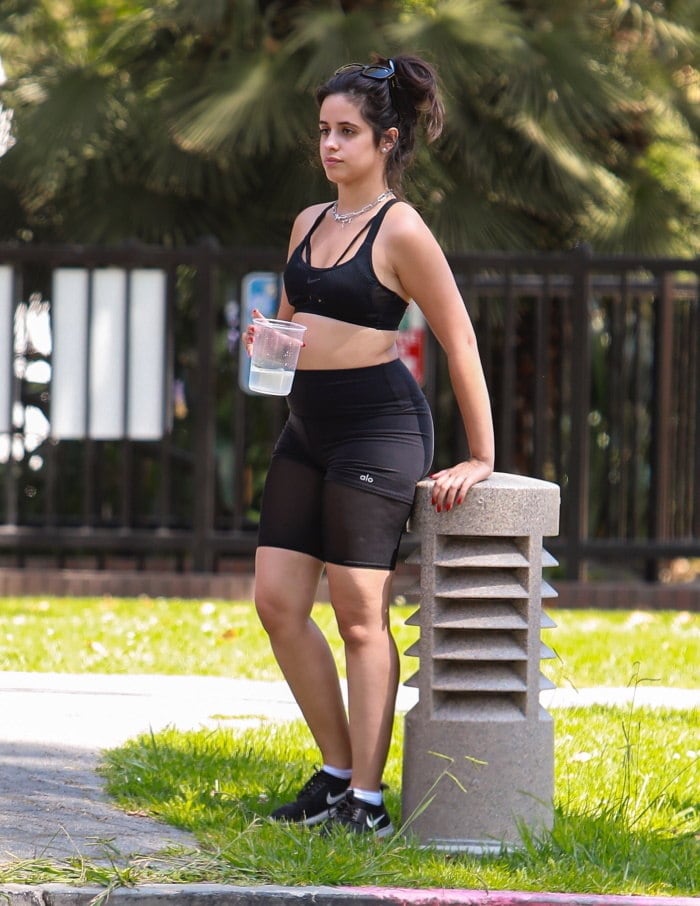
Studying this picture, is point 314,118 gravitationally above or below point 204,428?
above

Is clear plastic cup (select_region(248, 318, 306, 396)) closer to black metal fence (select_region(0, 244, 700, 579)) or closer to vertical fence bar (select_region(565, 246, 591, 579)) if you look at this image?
black metal fence (select_region(0, 244, 700, 579))

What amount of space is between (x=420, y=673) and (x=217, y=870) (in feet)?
2.36

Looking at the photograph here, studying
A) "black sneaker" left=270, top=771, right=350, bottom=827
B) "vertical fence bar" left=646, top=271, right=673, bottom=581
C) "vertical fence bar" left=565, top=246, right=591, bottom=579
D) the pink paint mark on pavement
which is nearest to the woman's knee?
"black sneaker" left=270, top=771, right=350, bottom=827

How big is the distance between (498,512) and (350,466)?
15.6 inches

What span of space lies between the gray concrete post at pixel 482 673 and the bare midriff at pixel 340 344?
364 millimetres

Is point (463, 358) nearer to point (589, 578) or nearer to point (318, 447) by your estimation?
point (318, 447)

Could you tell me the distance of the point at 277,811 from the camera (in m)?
3.95

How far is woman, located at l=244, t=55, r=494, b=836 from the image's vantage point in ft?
12.4

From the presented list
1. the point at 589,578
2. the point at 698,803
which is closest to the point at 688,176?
the point at 589,578

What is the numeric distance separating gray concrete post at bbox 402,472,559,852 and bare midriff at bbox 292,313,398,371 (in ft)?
1.20

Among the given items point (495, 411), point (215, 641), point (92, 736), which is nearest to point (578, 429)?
point (495, 411)

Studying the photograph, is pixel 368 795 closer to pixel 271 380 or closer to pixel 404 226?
pixel 271 380

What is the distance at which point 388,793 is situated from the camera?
4.37 meters

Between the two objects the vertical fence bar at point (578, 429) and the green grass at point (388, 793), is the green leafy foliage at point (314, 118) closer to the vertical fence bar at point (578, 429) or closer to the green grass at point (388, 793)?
the vertical fence bar at point (578, 429)
